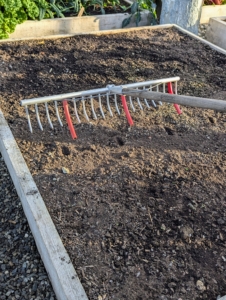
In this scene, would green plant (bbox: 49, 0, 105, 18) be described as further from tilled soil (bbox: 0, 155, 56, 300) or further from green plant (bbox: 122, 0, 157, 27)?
tilled soil (bbox: 0, 155, 56, 300)

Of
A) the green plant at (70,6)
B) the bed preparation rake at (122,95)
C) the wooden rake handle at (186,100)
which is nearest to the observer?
the wooden rake handle at (186,100)

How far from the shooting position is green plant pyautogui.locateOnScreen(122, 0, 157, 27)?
6.25m

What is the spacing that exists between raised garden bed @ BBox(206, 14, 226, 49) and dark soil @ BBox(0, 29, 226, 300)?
1.35 meters

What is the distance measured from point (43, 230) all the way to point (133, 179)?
85cm

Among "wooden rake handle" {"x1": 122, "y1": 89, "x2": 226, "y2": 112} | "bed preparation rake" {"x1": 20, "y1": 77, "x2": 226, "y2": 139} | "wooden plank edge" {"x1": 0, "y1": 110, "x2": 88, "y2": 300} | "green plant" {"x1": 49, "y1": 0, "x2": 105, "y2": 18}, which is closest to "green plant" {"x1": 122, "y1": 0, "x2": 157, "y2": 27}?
"green plant" {"x1": 49, "y1": 0, "x2": 105, "y2": 18}

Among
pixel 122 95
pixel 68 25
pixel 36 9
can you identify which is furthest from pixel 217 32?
pixel 122 95

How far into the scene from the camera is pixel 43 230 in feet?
8.27

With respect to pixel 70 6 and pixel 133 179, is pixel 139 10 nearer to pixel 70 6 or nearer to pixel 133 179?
pixel 70 6

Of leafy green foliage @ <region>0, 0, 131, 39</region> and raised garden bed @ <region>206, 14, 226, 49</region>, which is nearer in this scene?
leafy green foliage @ <region>0, 0, 131, 39</region>

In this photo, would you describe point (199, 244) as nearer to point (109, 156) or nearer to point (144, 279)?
point (144, 279)

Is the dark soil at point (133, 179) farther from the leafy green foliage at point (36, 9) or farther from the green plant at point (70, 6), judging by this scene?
the green plant at point (70, 6)

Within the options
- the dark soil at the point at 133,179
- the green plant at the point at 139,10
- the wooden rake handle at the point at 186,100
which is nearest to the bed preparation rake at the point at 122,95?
the wooden rake handle at the point at 186,100

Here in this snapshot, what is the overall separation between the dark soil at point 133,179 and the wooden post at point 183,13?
5.23ft

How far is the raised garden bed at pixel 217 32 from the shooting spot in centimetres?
607
